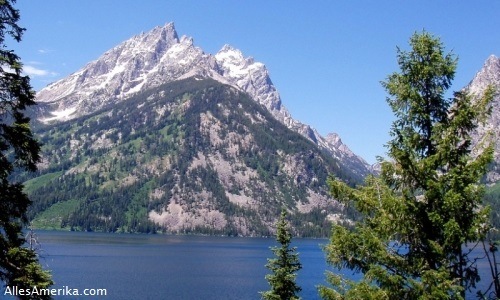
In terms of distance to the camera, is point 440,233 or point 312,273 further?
point 312,273

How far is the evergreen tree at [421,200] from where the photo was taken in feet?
49.2

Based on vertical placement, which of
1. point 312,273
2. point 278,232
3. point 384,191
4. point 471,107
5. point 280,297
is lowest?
point 312,273

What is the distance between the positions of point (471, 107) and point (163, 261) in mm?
185713

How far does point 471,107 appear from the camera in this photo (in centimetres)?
1603

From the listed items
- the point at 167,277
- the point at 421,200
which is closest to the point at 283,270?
the point at 421,200

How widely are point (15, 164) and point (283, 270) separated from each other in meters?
20.4

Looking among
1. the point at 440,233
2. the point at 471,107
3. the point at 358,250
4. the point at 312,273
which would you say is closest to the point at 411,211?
the point at 440,233

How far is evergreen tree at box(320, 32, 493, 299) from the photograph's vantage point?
14992 mm

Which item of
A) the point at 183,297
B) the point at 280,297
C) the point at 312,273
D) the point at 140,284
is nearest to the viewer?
the point at 280,297

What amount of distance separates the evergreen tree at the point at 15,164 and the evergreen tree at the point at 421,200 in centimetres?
975

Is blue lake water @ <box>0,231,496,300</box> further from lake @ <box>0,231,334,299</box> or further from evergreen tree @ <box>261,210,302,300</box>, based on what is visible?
evergreen tree @ <box>261,210,302,300</box>

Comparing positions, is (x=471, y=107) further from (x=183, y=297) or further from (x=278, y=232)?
(x=183, y=297)

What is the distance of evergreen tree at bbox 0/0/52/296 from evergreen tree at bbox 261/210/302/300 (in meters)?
18.9

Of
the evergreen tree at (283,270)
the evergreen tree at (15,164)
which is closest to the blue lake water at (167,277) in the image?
the evergreen tree at (283,270)
